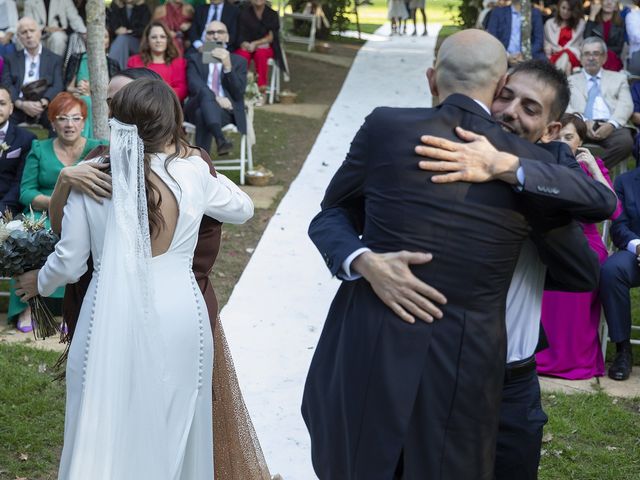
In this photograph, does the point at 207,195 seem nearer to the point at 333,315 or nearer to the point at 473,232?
the point at 333,315

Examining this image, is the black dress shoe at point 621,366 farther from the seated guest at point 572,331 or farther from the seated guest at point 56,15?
the seated guest at point 56,15

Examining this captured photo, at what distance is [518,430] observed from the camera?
3221 millimetres

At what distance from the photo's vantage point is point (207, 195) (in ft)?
12.5

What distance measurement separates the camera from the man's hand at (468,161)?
110 inches

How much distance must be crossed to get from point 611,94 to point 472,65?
25.7ft

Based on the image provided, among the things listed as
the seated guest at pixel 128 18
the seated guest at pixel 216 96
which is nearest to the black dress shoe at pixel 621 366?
the seated guest at pixel 216 96

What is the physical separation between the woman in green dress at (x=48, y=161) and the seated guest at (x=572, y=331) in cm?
329

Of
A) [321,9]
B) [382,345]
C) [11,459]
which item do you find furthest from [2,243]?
[321,9]

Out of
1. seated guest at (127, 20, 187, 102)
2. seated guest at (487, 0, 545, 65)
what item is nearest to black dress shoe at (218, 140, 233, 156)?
seated guest at (127, 20, 187, 102)

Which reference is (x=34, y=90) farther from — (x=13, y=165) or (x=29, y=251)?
(x=29, y=251)

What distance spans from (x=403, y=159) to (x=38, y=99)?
358 inches

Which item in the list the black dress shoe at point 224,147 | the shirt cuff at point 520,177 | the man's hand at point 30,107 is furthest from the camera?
the man's hand at point 30,107

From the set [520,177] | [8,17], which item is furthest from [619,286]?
[8,17]

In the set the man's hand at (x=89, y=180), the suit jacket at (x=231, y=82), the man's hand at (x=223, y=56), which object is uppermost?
the man's hand at (x=89, y=180)
